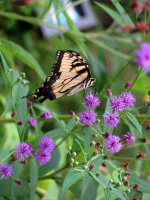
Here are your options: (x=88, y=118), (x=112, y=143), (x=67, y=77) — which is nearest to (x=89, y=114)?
(x=88, y=118)

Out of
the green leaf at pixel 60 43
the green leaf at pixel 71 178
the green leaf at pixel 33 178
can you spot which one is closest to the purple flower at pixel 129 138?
the green leaf at pixel 71 178

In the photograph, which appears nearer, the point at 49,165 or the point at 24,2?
the point at 24,2

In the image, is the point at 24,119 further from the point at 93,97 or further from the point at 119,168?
the point at 119,168

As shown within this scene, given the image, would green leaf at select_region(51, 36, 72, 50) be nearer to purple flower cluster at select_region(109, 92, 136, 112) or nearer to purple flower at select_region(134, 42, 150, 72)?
purple flower cluster at select_region(109, 92, 136, 112)

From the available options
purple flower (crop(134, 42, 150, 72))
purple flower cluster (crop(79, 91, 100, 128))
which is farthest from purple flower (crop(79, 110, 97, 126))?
purple flower (crop(134, 42, 150, 72))

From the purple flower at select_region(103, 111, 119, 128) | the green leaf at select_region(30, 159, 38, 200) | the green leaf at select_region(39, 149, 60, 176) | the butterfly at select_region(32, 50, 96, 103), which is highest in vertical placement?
the butterfly at select_region(32, 50, 96, 103)

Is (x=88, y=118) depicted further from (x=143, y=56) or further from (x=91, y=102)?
(x=143, y=56)

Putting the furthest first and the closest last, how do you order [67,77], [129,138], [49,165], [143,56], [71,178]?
[67,77], [49,165], [129,138], [71,178], [143,56]
